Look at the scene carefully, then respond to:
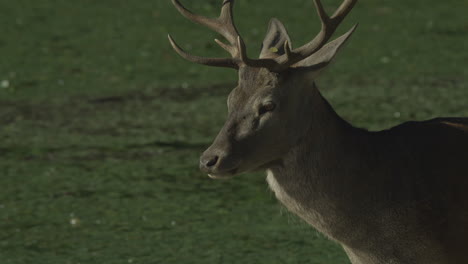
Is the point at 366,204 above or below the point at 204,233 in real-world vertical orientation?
above

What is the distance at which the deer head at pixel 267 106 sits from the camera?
4672 millimetres

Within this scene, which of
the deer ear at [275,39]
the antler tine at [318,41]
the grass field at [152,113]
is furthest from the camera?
the grass field at [152,113]

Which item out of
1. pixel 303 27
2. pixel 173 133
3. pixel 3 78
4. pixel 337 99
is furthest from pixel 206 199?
pixel 303 27

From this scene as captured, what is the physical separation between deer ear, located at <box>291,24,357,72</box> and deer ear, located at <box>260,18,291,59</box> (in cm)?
33

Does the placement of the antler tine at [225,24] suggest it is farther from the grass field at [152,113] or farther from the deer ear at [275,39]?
the grass field at [152,113]

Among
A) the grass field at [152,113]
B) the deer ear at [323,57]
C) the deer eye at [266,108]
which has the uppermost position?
the deer ear at [323,57]

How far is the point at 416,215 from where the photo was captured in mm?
4691

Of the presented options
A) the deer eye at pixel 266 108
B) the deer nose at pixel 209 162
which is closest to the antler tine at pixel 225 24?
the deer eye at pixel 266 108

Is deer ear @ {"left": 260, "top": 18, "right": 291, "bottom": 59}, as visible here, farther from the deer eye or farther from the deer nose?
the deer nose

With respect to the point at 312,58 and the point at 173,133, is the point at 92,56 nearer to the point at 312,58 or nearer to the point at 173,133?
the point at 173,133

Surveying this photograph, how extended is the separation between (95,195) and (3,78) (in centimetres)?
297

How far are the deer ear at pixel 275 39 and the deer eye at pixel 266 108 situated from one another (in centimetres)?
45

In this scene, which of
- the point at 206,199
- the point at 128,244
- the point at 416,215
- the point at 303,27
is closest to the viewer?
the point at 416,215

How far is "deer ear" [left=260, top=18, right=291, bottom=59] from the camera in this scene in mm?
5204
